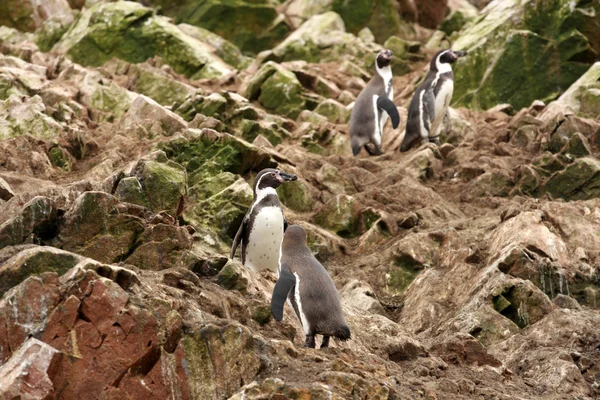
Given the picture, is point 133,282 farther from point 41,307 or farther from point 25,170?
point 25,170

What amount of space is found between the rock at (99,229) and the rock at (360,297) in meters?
2.40

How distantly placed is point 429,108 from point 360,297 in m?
7.00

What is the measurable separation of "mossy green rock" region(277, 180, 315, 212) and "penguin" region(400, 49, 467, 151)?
3683 mm

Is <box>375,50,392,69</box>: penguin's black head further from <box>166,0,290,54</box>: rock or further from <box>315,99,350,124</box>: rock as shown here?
<box>166,0,290,54</box>: rock

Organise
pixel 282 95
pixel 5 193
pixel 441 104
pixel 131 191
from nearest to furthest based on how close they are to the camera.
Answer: pixel 5 193 → pixel 131 191 → pixel 441 104 → pixel 282 95

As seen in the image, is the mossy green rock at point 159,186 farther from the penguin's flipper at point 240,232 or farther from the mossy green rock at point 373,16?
the mossy green rock at point 373,16

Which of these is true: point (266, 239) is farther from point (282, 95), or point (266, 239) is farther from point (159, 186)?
point (282, 95)

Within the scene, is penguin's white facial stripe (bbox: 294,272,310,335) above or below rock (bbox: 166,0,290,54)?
above

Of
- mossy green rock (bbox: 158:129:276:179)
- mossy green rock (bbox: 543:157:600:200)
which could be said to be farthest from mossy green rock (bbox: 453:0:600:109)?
mossy green rock (bbox: 158:129:276:179)

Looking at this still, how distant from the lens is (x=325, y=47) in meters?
24.3

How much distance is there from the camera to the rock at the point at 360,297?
35.7ft

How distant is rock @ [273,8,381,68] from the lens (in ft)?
78.5

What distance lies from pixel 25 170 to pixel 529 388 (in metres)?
7.12

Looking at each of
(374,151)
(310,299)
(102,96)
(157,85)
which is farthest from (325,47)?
(310,299)
